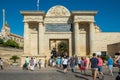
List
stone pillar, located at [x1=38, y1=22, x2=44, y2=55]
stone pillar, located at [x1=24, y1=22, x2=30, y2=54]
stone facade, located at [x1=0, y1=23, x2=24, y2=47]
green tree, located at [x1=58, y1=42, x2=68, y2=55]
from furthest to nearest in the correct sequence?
1. stone facade, located at [x1=0, y1=23, x2=24, y2=47]
2. green tree, located at [x1=58, y1=42, x2=68, y2=55]
3. stone pillar, located at [x1=24, y1=22, x2=30, y2=54]
4. stone pillar, located at [x1=38, y1=22, x2=44, y2=55]

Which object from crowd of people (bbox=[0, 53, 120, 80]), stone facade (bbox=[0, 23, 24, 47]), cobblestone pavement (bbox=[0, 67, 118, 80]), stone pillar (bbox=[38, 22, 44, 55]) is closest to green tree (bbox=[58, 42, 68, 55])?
stone pillar (bbox=[38, 22, 44, 55])

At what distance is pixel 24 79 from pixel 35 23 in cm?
1668

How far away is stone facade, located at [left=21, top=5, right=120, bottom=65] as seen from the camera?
30.5 metres

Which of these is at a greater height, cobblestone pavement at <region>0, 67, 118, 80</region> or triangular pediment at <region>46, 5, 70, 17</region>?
triangular pediment at <region>46, 5, 70, 17</region>

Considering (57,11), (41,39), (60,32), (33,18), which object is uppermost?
(57,11)

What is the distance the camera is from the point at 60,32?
103 feet

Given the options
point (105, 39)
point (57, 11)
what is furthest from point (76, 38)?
point (105, 39)

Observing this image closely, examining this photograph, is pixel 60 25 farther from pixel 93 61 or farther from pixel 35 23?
pixel 93 61

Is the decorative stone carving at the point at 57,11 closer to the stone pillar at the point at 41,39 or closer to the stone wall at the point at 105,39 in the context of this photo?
the stone pillar at the point at 41,39

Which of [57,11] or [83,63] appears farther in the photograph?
[57,11]

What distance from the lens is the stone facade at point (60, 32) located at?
1199 inches

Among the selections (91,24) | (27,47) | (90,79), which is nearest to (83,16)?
(91,24)

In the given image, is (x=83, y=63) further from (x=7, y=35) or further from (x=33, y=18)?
(x=7, y=35)

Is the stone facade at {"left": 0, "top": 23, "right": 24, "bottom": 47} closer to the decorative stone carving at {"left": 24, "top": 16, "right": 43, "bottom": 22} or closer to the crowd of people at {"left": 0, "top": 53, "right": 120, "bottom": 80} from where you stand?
the decorative stone carving at {"left": 24, "top": 16, "right": 43, "bottom": 22}
